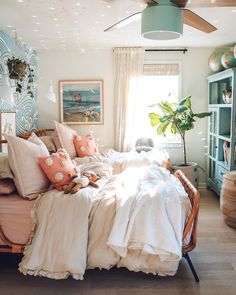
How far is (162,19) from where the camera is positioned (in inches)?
92.9

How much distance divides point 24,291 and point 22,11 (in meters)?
2.67

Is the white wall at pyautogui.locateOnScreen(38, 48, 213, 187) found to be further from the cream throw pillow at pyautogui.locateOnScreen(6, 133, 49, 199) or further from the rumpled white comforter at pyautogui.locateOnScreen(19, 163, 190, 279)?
the rumpled white comforter at pyautogui.locateOnScreen(19, 163, 190, 279)

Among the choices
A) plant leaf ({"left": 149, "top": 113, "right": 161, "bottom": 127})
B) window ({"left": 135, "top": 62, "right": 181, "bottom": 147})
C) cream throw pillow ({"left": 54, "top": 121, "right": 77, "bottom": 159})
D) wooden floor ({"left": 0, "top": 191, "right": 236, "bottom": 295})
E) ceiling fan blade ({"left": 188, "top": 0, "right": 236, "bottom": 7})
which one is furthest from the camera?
window ({"left": 135, "top": 62, "right": 181, "bottom": 147})

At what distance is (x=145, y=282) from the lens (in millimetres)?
2504

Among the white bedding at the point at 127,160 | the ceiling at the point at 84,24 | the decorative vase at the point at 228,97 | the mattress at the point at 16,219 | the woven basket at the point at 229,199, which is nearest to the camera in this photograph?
the mattress at the point at 16,219

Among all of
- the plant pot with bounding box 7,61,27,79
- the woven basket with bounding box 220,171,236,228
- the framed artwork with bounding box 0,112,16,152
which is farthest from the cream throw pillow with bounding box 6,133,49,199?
the woven basket with bounding box 220,171,236,228

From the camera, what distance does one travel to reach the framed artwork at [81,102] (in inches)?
207

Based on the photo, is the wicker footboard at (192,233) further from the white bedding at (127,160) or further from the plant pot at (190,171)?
the plant pot at (190,171)

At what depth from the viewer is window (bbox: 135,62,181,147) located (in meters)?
5.18

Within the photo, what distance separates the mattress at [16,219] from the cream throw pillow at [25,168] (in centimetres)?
10

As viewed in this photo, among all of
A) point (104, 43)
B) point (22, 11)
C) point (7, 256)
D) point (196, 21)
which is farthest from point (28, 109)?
point (196, 21)

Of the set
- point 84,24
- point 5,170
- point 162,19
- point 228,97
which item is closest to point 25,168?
point 5,170

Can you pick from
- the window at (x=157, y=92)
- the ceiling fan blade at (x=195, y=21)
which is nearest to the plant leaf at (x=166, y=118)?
the window at (x=157, y=92)

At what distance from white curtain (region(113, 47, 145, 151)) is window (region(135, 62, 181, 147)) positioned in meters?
0.12
